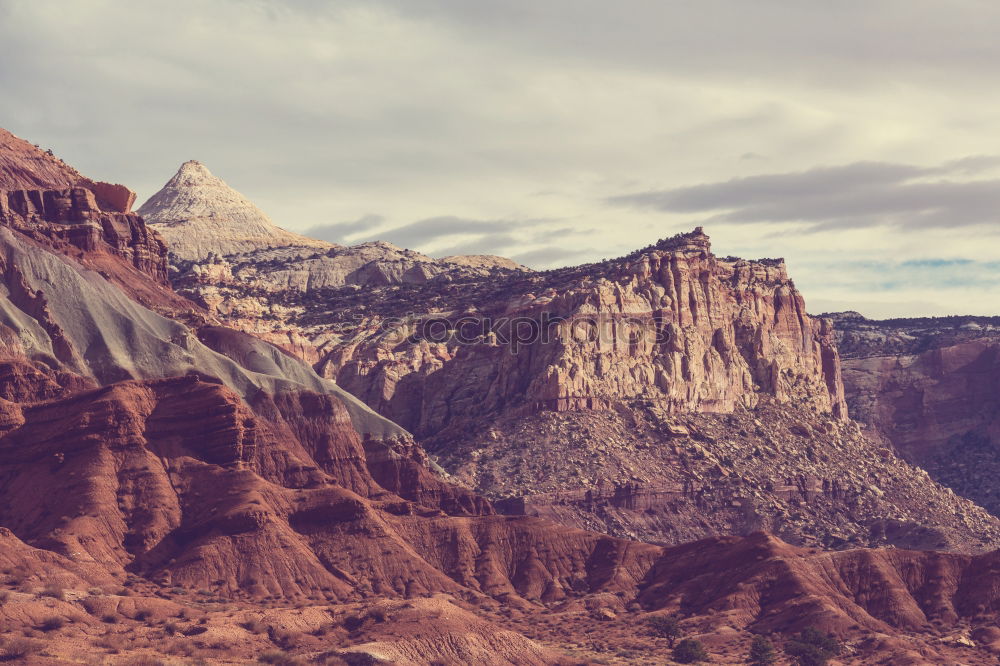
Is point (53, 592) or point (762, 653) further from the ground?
point (53, 592)

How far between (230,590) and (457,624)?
27077 mm

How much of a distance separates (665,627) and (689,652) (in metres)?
11.8

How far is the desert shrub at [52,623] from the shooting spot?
13845cm

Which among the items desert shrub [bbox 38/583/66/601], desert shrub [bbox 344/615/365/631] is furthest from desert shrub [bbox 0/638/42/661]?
desert shrub [bbox 344/615/365/631]

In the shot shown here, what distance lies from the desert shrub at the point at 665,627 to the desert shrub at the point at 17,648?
71196mm

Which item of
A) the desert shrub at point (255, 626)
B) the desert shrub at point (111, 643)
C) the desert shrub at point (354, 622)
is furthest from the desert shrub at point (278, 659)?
the desert shrub at point (354, 622)

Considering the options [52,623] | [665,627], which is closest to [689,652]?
[665,627]

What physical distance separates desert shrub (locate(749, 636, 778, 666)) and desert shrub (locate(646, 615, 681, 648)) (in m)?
7.69

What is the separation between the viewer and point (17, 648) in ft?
422

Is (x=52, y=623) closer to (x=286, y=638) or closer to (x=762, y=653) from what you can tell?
(x=286, y=638)

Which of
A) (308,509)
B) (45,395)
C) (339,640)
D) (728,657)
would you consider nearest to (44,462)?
(45,395)

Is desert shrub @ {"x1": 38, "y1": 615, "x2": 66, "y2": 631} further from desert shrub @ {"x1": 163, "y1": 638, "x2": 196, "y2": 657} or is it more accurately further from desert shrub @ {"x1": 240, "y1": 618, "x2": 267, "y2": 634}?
desert shrub @ {"x1": 240, "y1": 618, "x2": 267, "y2": 634}

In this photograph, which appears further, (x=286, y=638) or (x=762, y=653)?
(x=762, y=653)

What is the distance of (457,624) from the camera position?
157 meters
